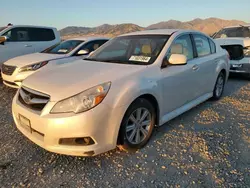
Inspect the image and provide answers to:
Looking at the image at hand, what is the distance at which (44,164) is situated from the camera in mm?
2613

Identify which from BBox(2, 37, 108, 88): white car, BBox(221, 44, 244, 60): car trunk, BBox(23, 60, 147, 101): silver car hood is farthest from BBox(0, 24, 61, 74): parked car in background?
BBox(221, 44, 244, 60): car trunk

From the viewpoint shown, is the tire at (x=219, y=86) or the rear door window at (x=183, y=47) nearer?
the rear door window at (x=183, y=47)

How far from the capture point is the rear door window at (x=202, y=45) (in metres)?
4.14

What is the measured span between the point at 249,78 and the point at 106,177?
6777mm

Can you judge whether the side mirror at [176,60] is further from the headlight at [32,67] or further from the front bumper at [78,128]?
the headlight at [32,67]

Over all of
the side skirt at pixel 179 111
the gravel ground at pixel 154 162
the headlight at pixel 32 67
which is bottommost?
the gravel ground at pixel 154 162

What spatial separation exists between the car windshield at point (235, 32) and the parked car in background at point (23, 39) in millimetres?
6364

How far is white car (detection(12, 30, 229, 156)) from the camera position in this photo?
2.38 meters

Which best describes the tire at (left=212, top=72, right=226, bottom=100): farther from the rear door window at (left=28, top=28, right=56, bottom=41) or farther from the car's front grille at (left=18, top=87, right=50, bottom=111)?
the rear door window at (left=28, top=28, right=56, bottom=41)

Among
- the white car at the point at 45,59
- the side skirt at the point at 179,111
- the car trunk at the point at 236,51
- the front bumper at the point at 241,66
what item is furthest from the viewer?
the car trunk at the point at 236,51

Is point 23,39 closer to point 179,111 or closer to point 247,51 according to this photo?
point 179,111

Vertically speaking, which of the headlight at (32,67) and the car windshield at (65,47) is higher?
the car windshield at (65,47)

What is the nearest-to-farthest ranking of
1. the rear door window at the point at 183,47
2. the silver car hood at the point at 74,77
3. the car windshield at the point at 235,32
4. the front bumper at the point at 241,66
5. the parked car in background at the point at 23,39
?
the silver car hood at the point at 74,77 < the rear door window at the point at 183,47 < the front bumper at the point at 241,66 < the parked car in background at the point at 23,39 < the car windshield at the point at 235,32

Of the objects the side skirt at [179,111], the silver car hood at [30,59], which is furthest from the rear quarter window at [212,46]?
the silver car hood at [30,59]
